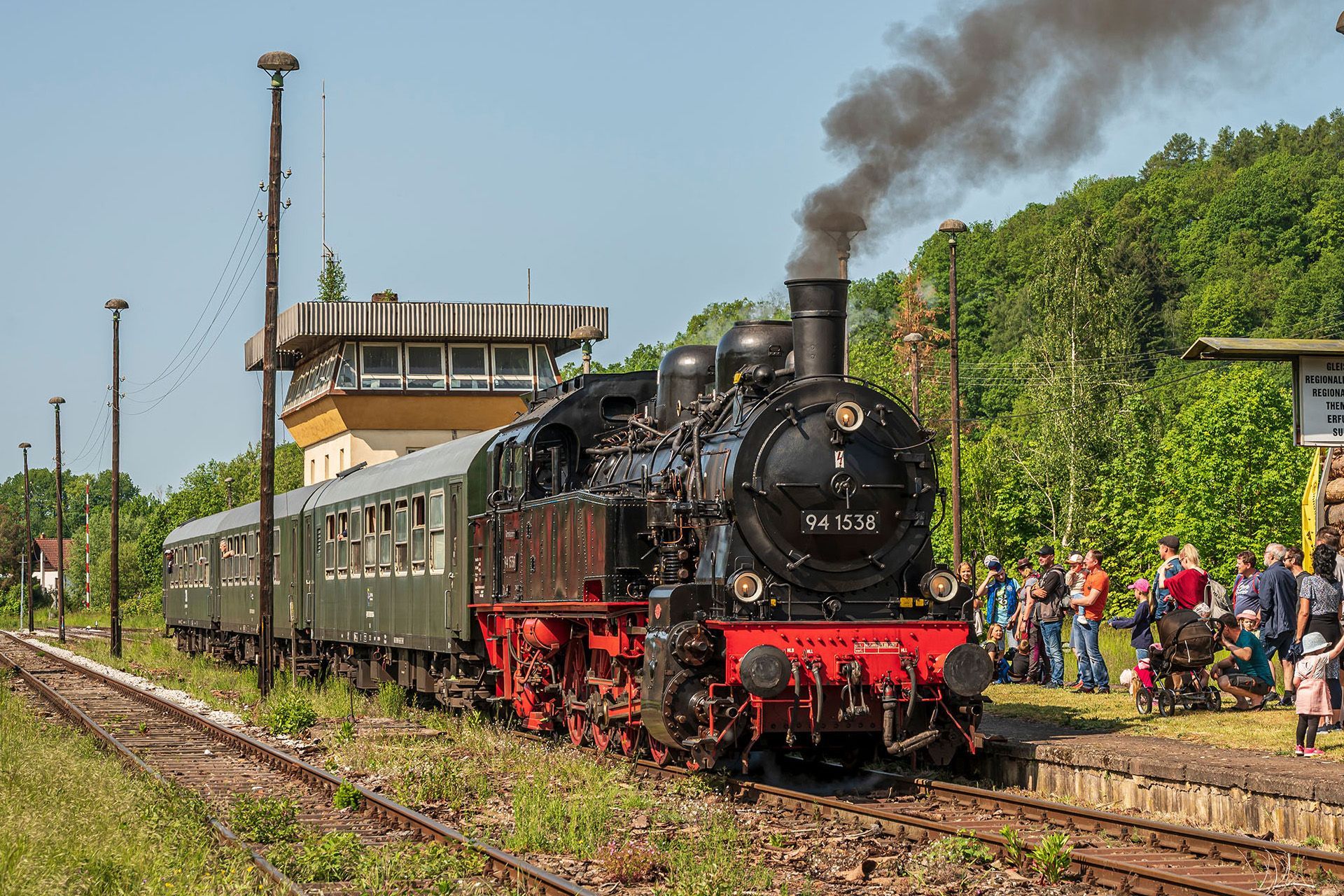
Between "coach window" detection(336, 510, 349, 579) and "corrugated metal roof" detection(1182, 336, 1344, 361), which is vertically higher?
"corrugated metal roof" detection(1182, 336, 1344, 361)

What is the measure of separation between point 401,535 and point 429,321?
24175mm

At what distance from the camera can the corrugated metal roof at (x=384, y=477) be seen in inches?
648

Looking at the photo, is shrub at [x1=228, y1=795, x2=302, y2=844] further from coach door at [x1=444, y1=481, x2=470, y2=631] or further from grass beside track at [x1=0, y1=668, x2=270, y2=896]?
coach door at [x1=444, y1=481, x2=470, y2=631]

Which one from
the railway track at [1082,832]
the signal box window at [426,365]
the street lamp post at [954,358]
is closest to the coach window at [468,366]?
the signal box window at [426,365]

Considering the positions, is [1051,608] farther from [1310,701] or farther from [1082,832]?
[1082,832]

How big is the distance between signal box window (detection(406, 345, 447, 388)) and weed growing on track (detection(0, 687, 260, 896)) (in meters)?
29.1

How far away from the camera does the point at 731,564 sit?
10.9 meters

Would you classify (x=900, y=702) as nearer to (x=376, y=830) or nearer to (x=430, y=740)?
(x=376, y=830)

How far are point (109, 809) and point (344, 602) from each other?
35.9 ft

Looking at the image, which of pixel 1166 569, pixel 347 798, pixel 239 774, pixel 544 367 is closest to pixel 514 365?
pixel 544 367

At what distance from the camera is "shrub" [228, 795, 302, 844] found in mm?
9797

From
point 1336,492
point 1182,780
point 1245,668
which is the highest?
point 1336,492

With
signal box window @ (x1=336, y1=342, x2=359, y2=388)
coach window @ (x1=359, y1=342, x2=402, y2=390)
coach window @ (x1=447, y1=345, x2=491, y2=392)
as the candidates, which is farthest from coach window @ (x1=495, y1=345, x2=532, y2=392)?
signal box window @ (x1=336, y1=342, x2=359, y2=388)

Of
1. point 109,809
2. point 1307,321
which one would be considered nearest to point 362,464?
point 109,809
